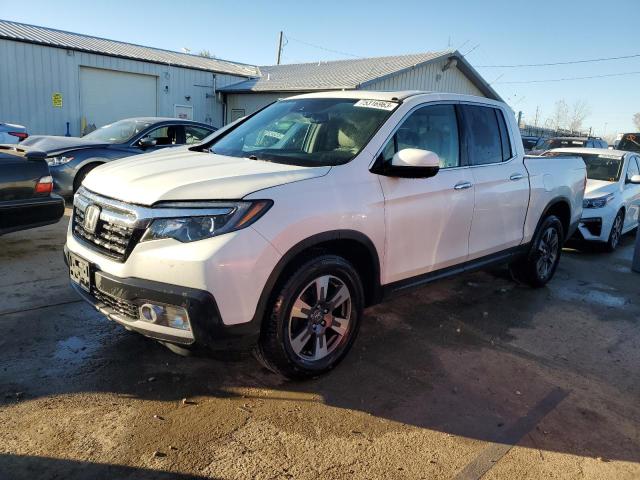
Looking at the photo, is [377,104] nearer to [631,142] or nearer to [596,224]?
[596,224]

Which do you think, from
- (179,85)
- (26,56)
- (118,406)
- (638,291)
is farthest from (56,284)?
(179,85)

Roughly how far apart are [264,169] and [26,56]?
17898mm

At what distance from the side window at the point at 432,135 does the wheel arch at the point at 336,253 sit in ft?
2.21

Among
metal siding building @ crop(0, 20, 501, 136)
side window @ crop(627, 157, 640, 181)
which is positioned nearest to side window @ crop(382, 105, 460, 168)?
side window @ crop(627, 157, 640, 181)

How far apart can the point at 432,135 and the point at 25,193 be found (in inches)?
154

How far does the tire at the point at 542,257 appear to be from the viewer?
5488 millimetres

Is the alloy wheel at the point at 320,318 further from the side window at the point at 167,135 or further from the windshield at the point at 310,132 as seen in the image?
the side window at the point at 167,135

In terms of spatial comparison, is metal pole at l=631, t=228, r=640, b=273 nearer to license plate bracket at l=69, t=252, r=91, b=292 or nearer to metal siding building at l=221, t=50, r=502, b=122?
license plate bracket at l=69, t=252, r=91, b=292

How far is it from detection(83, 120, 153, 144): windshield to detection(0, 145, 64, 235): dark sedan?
3471 millimetres

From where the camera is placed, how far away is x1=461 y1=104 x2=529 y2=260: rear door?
4395mm

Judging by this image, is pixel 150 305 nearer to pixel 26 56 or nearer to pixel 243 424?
pixel 243 424

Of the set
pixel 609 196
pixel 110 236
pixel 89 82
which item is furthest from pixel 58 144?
pixel 89 82

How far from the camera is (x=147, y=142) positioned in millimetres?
8656

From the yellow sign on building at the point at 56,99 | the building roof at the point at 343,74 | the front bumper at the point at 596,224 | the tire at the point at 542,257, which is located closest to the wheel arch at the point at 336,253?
the tire at the point at 542,257
